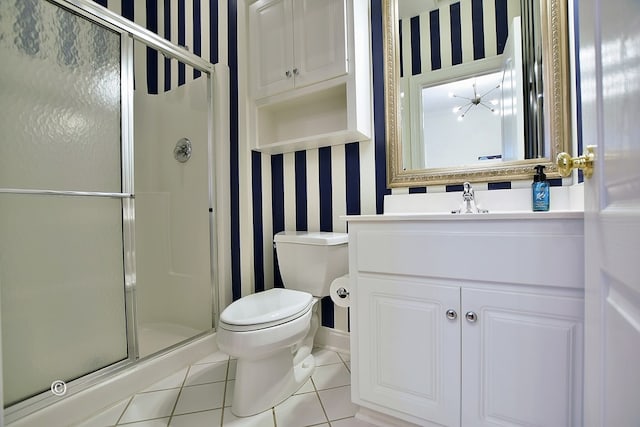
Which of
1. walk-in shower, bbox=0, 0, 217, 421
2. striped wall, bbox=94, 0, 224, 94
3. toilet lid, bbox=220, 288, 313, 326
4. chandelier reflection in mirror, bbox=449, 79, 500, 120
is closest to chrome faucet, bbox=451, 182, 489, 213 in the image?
chandelier reflection in mirror, bbox=449, 79, 500, 120

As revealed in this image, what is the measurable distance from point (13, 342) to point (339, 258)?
4.55ft

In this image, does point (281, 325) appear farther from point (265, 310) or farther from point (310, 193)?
point (310, 193)

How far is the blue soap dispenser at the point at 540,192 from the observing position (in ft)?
3.64

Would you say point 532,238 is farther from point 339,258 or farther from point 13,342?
point 13,342

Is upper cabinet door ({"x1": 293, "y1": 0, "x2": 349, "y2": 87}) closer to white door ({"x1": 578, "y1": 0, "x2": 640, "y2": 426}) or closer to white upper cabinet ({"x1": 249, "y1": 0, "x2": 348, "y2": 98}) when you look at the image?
white upper cabinet ({"x1": 249, "y1": 0, "x2": 348, "y2": 98})

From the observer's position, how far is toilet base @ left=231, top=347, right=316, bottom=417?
1194mm

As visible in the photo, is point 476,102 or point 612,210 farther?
point 476,102

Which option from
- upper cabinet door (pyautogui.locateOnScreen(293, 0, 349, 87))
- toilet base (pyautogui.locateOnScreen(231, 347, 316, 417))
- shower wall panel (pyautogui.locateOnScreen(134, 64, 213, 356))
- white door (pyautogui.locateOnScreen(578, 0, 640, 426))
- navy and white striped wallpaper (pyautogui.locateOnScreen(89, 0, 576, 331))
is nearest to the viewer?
white door (pyautogui.locateOnScreen(578, 0, 640, 426))

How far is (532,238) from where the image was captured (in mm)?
812

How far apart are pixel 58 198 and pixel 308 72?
4.33ft

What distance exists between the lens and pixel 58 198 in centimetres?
127

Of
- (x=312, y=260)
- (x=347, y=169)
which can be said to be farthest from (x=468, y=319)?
(x=347, y=169)

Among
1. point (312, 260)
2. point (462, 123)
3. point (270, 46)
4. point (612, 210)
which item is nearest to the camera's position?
point (612, 210)

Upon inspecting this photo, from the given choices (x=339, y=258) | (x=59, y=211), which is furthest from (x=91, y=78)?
(x=339, y=258)
